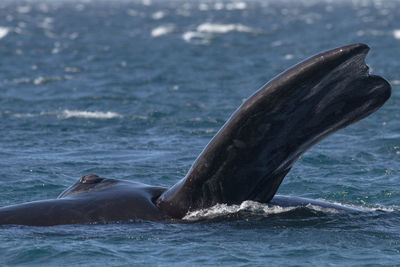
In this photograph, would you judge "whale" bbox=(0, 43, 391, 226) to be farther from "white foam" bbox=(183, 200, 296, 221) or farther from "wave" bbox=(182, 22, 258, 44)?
"wave" bbox=(182, 22, 258, 44)

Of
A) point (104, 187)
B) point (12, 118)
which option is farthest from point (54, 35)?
point (104, 187)

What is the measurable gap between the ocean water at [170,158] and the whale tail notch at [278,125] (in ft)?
0.81

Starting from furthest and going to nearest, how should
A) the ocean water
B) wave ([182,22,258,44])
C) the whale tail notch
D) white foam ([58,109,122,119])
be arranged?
wave ([182,22,258,44]) → white foam ([58,109,122,119]) → the ocean water → the whale tail notch

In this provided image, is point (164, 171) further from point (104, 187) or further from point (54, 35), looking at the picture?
point (54, 35)

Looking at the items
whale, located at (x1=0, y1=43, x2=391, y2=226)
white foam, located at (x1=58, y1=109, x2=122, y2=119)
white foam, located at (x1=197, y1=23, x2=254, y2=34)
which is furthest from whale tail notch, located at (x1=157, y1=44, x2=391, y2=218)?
white foam, located at (x1=197, y1=23, x2=254, y2=34)

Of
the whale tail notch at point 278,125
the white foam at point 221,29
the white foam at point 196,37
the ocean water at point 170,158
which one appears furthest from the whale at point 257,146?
the white foam at point 221,29

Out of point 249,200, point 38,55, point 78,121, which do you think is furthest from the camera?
point 38,55

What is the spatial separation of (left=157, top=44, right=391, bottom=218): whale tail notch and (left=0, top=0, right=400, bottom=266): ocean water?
9.7 inches

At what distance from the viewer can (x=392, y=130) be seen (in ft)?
58.0

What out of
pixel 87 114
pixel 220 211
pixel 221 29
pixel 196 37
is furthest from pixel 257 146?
pixel 221 29

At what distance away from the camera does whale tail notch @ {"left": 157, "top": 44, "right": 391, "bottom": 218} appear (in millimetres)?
7785

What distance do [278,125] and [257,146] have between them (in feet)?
0.96

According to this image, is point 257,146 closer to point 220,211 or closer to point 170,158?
point 220,211

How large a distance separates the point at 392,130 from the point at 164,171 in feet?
19.9
